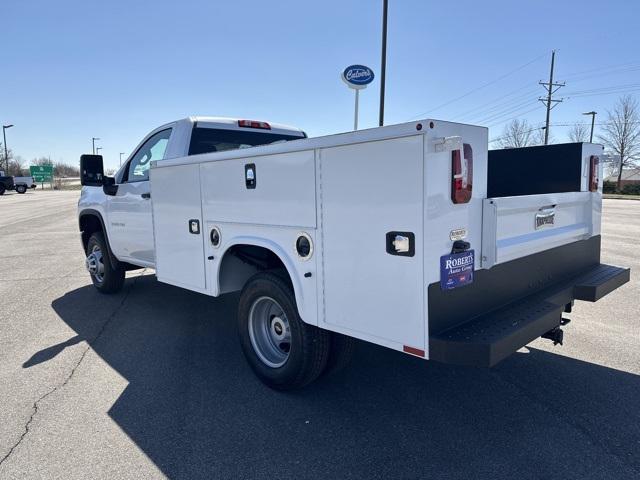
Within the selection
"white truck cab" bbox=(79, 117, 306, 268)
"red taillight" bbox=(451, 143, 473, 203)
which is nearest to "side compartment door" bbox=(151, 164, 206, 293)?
"white truck cab" bbox=(79, 117, 306, 268)

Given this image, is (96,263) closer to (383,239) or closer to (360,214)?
(360,214)

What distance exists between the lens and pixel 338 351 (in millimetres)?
3486

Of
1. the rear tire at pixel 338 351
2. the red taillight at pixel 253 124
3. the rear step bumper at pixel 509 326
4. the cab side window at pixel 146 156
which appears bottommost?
the rear tire at pixel 338 351

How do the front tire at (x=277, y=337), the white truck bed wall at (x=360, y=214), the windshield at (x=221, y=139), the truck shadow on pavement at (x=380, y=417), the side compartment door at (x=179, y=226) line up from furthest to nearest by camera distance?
the windshield at (x=221, y=139) < the side compartment door at (x=179, y=226) < the front tire at (x=277, y=337) < the truck shadow on pavement at (x=380, y=417) < the white truck bed wall at (x=360, y=214)

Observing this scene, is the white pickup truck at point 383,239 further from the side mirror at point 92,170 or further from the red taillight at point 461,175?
the side mirror at point 92,170

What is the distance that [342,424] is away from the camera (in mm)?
3225

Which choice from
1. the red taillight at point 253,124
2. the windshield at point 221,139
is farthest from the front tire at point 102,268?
the red taillight at point 253,124

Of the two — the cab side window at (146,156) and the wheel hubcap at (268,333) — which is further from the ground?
the cab side window at (146,156)

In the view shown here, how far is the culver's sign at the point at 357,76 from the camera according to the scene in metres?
9.96

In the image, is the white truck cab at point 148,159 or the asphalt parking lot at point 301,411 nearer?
the asphalt parking lot at point 301,411

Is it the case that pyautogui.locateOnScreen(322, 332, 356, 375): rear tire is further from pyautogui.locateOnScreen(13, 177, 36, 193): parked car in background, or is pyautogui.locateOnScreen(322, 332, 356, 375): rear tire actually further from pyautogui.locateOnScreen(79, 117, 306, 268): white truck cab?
pyautogui.locateOnScreen(13, 177, 36, 193): parked car in background

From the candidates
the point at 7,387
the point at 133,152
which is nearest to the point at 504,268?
the point at 7,387

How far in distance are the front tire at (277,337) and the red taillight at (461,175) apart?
4.48 ft

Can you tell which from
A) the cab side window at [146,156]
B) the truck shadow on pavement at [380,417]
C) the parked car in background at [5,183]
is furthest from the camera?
the parked car in background at [5,183]
